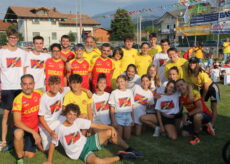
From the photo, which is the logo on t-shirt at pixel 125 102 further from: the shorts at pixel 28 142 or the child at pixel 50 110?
the shorts at pixel 28 142

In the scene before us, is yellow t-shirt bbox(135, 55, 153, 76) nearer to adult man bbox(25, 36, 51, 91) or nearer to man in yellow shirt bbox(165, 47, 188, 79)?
man in yellow shirt bbox(165, 47, 188, 79)

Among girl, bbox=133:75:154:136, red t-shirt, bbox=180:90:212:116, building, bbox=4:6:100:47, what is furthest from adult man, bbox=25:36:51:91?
building, bbox=4:6:100:47

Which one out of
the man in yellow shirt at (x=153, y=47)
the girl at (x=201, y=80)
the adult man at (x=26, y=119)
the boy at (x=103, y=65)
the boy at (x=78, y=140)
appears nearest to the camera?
the boy at (x=78, y=140)

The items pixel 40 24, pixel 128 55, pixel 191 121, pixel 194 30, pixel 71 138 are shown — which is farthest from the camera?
pixel 40 24

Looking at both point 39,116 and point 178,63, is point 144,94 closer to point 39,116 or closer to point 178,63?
point 178,63

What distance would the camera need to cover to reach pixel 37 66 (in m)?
4.50

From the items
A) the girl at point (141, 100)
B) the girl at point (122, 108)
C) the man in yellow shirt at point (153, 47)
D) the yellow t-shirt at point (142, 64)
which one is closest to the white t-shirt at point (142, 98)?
the girl at point (141, 100)

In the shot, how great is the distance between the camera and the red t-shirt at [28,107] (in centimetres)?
345

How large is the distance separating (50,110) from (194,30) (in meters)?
16.1

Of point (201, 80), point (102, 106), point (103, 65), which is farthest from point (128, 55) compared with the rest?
point (201, 80)

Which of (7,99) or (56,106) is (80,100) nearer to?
(56,106)

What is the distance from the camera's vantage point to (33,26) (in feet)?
120

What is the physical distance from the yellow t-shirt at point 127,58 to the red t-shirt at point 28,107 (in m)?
2.45

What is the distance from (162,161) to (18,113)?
245cm
